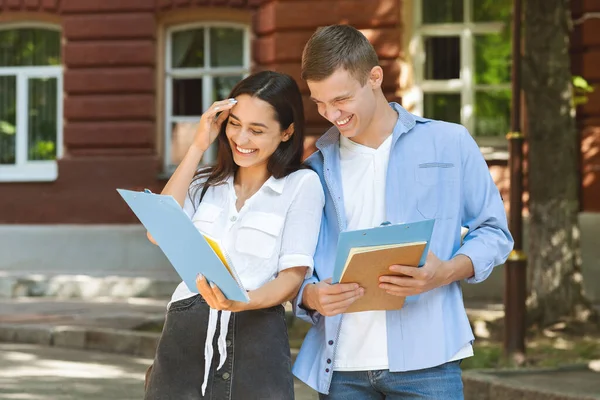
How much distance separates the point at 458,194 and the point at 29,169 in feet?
43.9

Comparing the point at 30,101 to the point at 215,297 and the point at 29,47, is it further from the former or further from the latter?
the point at 215,297

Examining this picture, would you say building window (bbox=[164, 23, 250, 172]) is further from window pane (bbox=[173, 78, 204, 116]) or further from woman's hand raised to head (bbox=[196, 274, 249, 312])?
woman's hand raised to head (bbox=[196, 274, 249, 312])

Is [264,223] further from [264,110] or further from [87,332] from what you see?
[87,332]

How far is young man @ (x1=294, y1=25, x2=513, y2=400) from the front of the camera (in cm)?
298

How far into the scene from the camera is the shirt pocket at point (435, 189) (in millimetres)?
3041

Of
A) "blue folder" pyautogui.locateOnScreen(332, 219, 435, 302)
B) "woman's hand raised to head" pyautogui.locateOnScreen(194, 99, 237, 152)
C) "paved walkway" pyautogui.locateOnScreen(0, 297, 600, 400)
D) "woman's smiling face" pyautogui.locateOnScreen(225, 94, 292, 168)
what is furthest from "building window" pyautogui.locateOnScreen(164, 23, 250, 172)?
"blue folder" pyautogui.locateOnScreen(332, 219, 435, 302)

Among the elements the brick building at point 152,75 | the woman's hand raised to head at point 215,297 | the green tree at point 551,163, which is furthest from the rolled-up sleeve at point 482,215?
the brick building at point 152,75

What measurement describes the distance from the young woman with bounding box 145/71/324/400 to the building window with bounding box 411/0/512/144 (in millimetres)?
10798

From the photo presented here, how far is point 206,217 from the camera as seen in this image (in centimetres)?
309

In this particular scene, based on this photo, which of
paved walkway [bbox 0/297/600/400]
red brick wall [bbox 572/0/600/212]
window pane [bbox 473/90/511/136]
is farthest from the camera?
window pane [bbox 473/90/511/136]

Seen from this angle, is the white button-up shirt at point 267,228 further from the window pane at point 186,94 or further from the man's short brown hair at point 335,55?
the window pane at point 186,94

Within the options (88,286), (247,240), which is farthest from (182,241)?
(88,286)

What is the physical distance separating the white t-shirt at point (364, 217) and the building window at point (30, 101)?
12.8 metres

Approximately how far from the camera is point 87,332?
1001 centimetres
